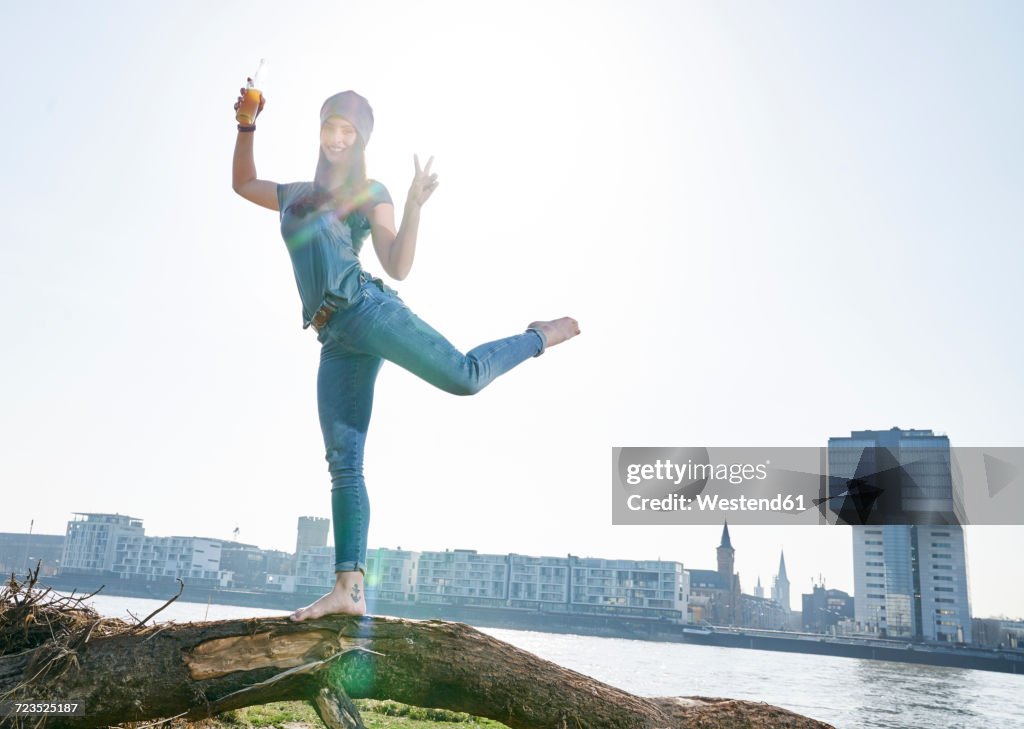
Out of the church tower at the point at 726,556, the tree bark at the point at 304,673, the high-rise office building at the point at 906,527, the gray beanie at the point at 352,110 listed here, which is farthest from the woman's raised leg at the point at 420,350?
the church tower at the point at 726,556

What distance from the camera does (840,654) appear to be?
78.2 metres

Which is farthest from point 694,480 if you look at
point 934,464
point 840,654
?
point 934,464

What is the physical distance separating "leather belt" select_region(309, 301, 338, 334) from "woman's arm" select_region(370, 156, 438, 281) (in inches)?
12.1

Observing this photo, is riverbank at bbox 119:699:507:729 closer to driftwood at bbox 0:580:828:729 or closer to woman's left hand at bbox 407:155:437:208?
driftwood at bbox 0:580:828:729

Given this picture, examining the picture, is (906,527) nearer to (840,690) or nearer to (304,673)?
(840,690)

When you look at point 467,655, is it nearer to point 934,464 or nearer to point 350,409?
point 350,409

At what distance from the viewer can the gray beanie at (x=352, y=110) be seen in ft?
10.3

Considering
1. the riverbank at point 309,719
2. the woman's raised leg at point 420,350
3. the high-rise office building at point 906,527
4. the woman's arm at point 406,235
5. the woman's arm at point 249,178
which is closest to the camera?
the woman's raised leg at point 420,350

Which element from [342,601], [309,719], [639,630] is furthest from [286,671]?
[639,630]

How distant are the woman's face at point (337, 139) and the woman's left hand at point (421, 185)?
34 cm

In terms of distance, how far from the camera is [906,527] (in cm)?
9694

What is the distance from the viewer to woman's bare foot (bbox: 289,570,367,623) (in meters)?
3.14

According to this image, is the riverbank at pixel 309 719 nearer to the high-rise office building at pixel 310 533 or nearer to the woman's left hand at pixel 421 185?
the woman's left hand at pixel 421 185

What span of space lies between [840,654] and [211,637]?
89927mm
